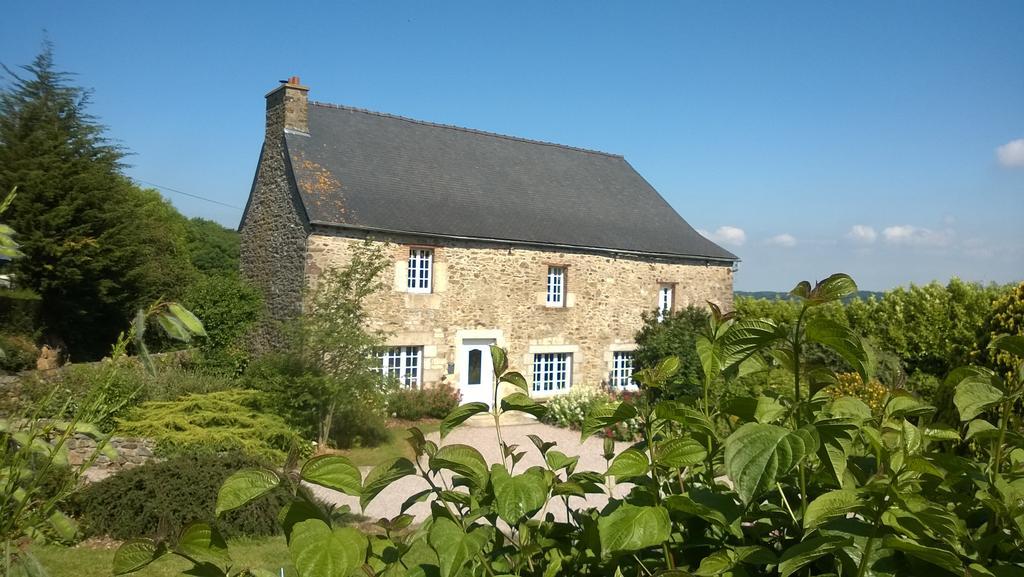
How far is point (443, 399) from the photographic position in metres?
16.5

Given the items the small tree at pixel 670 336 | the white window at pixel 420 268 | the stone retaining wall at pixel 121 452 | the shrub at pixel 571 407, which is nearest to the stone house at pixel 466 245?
the white window at pixel 420 268

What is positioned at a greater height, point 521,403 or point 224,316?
point 521,403

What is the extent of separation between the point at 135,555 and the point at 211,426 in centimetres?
1098

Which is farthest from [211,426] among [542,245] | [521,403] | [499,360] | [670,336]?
[670,336]

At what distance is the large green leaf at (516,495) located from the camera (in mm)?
1314

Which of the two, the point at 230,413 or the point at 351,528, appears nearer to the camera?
the point at 351,528

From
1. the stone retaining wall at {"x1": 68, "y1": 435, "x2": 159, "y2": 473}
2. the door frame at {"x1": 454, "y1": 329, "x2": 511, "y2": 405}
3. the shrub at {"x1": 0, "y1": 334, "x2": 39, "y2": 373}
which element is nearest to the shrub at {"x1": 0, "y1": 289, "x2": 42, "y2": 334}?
the shrub at {"x1": 0, "y1": 334, "x2": 39, "y2": 373}

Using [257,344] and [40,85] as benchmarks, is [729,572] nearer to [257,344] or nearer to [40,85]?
[257,344]

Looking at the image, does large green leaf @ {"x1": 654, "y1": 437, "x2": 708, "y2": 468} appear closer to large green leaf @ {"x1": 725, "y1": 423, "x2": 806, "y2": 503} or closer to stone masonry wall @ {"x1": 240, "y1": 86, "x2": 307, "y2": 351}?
large green leaf @ {"x1": 725, "y1": 423, "x2": 806, "y2": 503}

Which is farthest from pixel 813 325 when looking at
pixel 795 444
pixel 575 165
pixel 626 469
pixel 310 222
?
pixel 575 165

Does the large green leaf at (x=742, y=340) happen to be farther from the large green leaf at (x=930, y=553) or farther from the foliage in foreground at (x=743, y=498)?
the large green leaf at (x=930, y=553)

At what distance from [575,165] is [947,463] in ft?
71.2

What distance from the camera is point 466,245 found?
680 inches

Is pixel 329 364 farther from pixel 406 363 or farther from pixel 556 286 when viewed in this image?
pixel 556 286
